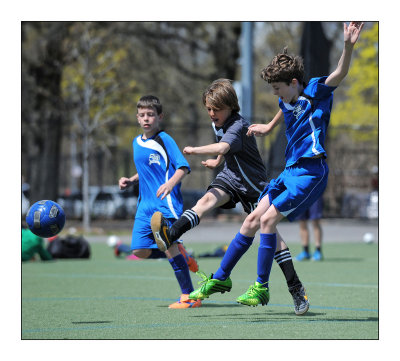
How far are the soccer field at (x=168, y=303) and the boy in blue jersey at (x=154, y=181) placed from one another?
43cm

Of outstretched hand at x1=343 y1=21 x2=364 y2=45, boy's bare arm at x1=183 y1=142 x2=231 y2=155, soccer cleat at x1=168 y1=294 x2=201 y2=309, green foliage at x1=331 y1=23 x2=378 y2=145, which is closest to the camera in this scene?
outstretched hand at x1=343 y1=21 x2=364 y2=45

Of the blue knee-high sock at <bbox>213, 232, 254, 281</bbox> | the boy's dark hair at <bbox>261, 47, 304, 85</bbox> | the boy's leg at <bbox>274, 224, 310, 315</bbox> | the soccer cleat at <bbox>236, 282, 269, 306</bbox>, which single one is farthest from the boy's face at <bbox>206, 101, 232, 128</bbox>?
the soccer cleat at <bbox>236, 282, 269, 306</bbox>

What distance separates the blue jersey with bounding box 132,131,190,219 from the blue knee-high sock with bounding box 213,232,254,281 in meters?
1.14

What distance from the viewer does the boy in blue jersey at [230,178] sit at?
7.09 meters

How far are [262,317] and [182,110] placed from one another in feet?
114

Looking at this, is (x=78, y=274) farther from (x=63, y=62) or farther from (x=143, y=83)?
(x=143, y=83)

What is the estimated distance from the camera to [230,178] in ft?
24.1

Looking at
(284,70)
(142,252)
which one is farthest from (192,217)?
(284,70)

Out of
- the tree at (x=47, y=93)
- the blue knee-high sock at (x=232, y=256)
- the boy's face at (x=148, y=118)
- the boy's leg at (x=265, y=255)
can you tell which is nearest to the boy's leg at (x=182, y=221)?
the blue knee-high sock at (x=232, y=256)

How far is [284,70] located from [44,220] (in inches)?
103

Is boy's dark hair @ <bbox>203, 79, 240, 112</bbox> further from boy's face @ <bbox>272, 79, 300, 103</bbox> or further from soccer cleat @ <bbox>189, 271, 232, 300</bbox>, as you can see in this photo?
soccer cleat @ <bbox>189, 271, 232, 300</bbox>

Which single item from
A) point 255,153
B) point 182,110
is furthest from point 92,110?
point 255,153

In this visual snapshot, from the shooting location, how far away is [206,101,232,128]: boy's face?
728 cm

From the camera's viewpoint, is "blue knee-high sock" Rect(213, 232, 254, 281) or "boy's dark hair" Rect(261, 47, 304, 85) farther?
"blue knee-high sock" Rect(213, 232, 254, 281)
